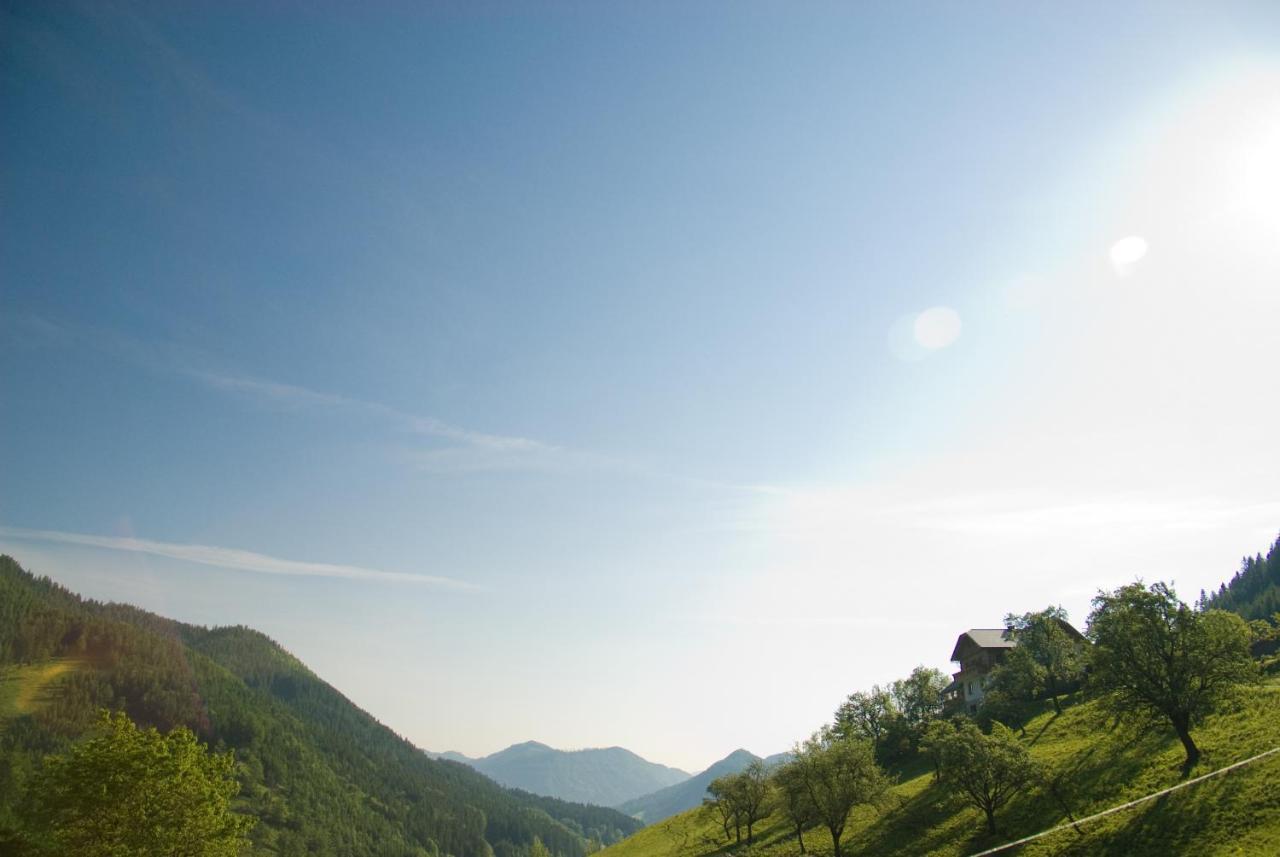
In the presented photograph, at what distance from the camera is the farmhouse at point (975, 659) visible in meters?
93.3

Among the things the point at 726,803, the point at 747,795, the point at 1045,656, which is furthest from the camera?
the point at 1045,656

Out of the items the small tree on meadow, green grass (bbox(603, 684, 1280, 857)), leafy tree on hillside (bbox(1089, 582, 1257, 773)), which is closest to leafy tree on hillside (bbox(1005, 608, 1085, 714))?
green grass (bbox(603, 684, 1280, 857))

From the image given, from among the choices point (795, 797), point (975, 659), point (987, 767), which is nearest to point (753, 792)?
point (795, 797)

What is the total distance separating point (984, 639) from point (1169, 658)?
6307cm

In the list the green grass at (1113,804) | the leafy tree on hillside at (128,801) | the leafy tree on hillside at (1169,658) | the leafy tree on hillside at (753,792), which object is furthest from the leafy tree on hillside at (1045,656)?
the leafy tree on hillside at (128,801)

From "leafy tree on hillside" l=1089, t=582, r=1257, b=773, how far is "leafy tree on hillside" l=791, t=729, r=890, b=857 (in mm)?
20086

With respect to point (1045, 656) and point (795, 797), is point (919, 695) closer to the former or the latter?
point (1045, 656)

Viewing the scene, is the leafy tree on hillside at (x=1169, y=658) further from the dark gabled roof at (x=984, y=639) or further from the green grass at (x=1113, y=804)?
the dark gabled roof at (x=984, y=639)

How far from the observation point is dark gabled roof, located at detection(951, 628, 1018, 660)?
9500 centimetres

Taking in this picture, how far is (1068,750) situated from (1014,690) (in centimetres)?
2511

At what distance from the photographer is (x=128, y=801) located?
4031 centimetres

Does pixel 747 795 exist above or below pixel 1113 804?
below

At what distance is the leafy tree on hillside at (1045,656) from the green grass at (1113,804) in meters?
8.07

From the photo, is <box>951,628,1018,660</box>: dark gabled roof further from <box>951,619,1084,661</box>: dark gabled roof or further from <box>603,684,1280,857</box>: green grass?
<box>603,684,1280,857</box>: green grass
